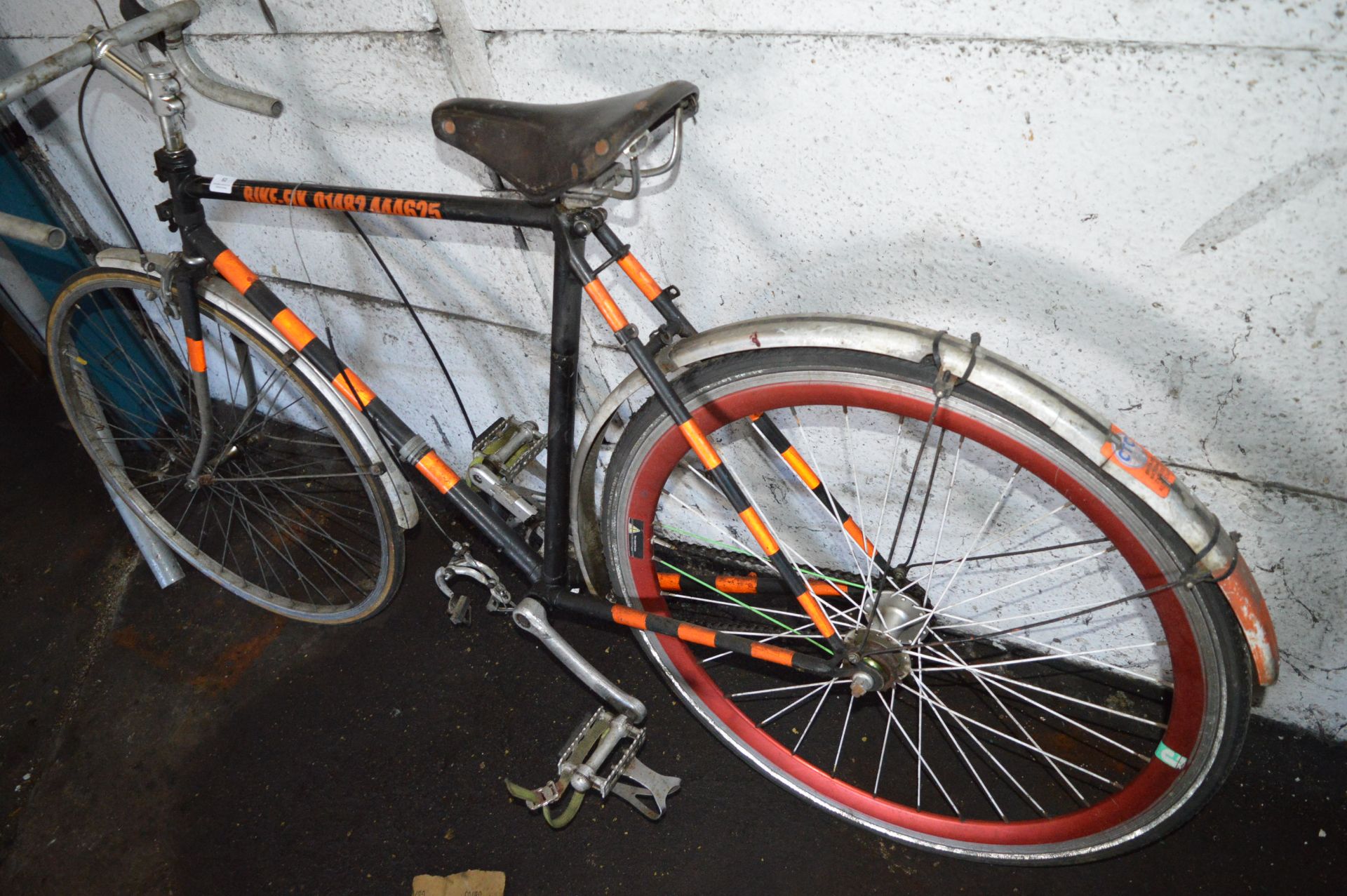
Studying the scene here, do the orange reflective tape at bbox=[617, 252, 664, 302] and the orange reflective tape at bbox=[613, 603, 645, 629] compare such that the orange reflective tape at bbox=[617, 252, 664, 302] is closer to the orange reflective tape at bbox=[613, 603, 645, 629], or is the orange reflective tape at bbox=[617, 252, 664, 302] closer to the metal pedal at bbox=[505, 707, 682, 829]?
the orange reflective tape at bbox=[613, 603, 645, 629]

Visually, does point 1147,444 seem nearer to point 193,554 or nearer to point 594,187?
point 594,187

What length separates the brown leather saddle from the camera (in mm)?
1193

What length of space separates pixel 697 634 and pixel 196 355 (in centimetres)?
121

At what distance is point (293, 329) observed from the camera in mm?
1702

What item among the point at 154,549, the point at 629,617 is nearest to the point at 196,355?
the point at 154,549

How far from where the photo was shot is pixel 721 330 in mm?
1364

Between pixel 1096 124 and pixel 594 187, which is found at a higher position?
pixel 1096 124

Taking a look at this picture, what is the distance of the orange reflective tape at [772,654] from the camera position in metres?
1.53

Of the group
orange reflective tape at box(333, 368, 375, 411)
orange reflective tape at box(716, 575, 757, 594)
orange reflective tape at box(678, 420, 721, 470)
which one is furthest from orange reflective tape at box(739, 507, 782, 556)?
orange reflective tape at box(333, 368, 375, 411)

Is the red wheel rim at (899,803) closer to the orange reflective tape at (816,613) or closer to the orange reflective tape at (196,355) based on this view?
the orange reflective tape at (816,613)

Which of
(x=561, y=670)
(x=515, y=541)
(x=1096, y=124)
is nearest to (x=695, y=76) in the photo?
(x=1096, y=124)

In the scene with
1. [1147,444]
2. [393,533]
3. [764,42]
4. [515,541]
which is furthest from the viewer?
[393,533]

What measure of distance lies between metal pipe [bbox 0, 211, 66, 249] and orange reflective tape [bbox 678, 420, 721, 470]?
3.33 feet

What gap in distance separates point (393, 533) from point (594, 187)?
1095 millimetres
